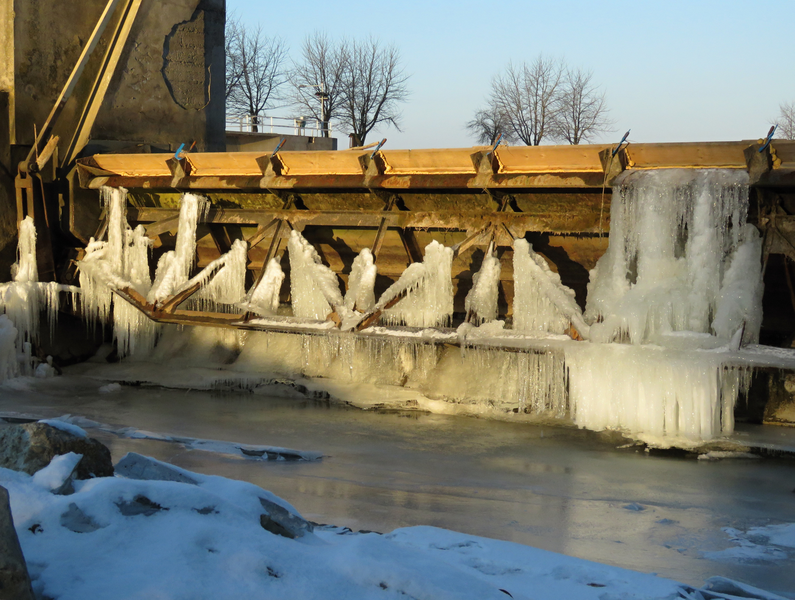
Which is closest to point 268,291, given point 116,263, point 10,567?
point 116,263

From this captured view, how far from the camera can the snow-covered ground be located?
11.1ft

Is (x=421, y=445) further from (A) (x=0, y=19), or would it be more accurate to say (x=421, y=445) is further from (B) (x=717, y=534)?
(A) (x=0, y=19)

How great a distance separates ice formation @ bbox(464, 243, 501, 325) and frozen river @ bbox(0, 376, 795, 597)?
1193 mm

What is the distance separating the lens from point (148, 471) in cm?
470

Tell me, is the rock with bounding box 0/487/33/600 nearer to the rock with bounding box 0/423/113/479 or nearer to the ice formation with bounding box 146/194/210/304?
the rock with bounding box 0/423/113/479

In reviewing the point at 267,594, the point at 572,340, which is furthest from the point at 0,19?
the point at 267,594

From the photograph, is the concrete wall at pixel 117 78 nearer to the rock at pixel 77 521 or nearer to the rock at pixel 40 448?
the rock at pixel 40 448

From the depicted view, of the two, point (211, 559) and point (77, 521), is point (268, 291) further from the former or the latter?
point (211, 559)

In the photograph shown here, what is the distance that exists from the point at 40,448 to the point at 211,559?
1157mm

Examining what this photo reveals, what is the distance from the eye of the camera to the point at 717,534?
573cm

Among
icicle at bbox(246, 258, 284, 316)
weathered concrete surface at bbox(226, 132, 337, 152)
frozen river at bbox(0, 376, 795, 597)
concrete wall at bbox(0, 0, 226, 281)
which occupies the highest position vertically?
weathered concrete surface at bbox(226, 132, 337, 152)

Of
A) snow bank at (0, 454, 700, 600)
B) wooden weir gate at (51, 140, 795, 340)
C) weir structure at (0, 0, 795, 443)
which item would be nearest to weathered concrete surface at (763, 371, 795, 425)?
weir structure at (0, 0, 795, 443)

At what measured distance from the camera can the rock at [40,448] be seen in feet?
13.5

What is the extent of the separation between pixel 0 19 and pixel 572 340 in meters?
8.65
